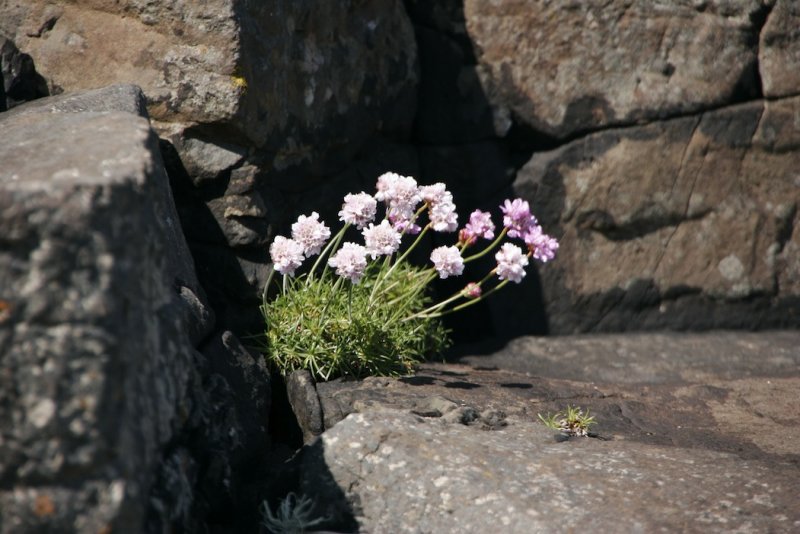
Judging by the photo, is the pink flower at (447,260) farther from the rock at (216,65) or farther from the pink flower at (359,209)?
the rock at (216,65)

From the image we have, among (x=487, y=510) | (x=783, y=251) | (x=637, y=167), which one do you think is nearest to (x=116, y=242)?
(x=487, y=510)

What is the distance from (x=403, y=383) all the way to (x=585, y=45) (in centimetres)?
243

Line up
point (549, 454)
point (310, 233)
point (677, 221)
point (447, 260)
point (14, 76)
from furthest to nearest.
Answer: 1. point (677, 221)
2. point (14, 76)
3. point (447, 260)
4. point (310, 233)
5. point (549, 454)

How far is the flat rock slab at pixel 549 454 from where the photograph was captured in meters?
3.19

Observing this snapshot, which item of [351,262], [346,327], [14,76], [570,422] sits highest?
[14,76]

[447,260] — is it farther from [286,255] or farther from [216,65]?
[216,65]

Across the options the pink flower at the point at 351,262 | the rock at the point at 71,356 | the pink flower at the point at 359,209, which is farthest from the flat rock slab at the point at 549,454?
the rock at the point at 71,356

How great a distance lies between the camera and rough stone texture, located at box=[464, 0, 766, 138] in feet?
18.1

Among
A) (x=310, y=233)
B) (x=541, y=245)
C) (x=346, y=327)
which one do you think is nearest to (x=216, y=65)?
(x=310, y=233)

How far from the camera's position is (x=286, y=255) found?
13.5 feet

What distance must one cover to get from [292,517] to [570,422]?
4.51ft

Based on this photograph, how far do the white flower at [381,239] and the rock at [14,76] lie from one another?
176cm

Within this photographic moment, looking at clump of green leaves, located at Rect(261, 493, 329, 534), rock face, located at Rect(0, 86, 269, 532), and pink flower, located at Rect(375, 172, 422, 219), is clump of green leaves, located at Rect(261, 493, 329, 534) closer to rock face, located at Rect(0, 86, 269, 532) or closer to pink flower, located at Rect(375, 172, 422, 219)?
rock face, located at Rect(0, 86, 269, 532)

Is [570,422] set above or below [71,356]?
below
